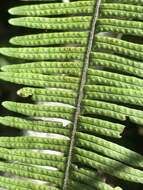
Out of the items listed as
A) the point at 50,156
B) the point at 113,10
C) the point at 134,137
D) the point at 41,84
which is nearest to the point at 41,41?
the point at 41,84

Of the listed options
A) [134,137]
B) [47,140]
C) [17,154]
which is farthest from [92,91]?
[134,137]

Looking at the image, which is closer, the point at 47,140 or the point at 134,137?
the point at 47,140

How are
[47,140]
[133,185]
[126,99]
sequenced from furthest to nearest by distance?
[133,185] < [47,140] < [126,99]

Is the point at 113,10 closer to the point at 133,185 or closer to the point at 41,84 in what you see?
the point at 41,84

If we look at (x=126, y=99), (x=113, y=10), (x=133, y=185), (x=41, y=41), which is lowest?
(x=133, y=185)

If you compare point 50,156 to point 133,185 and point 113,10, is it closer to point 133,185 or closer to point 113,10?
point 113,10

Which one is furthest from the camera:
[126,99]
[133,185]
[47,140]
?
[133,185]

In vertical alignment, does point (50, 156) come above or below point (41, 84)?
below
